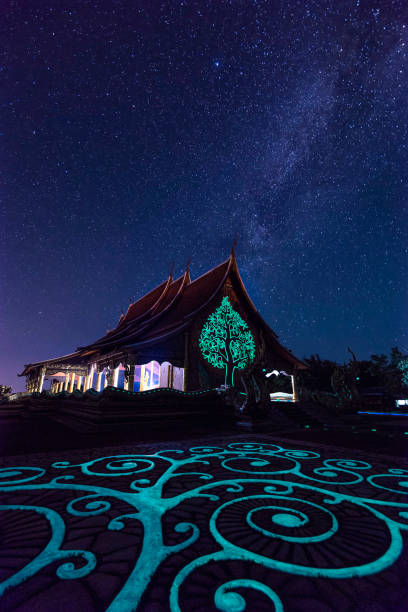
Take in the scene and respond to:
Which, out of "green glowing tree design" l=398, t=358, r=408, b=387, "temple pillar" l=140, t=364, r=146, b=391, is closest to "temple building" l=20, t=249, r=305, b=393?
"temple pillar" l=140, t=364, r=146, b=391

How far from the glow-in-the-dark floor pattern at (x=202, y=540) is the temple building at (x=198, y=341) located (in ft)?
25.4

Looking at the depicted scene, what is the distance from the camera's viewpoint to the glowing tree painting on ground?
40.2 feet

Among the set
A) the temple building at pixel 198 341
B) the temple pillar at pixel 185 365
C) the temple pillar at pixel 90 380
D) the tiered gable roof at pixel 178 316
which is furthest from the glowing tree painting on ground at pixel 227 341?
the temple pillar at pixel 90 380

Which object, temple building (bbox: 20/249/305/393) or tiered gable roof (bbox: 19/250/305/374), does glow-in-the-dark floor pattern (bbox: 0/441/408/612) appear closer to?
temple building (bbox: 20/249/305/393)

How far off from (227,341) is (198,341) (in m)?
1.55

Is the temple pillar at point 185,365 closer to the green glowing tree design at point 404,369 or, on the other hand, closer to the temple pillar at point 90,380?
the temple pillar at point 90,380

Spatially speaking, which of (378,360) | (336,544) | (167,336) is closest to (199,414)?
(167,336)

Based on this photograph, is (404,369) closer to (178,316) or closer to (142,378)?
(142,378)

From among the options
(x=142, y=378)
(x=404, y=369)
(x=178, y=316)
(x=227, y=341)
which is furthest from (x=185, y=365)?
(x=404, y=369)

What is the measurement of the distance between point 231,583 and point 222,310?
1224 centimetres

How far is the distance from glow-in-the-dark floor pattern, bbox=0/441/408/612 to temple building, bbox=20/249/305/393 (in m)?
7.75

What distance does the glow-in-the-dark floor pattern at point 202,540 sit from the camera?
1118 mm

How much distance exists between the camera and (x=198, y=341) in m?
12.2

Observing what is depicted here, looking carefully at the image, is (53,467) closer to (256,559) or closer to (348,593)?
(256,559)
